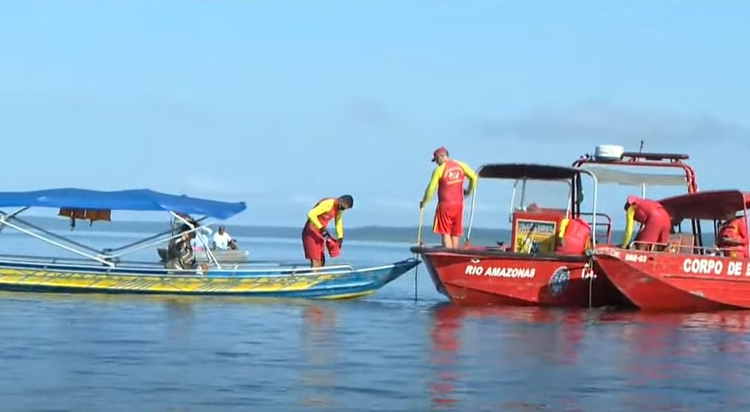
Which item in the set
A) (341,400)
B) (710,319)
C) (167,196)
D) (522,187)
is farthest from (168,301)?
(341,400)

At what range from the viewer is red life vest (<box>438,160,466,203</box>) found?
2020cm

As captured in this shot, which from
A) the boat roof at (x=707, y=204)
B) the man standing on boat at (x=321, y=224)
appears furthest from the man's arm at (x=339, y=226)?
the boat roof at (x=707, y=204)

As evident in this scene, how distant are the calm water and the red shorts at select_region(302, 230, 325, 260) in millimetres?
1758

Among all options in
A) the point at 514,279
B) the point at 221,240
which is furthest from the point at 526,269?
the point at 221,240

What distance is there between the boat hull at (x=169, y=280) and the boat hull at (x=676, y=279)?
3079mm

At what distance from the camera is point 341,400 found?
1080 cm

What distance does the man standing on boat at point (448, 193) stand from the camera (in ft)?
66.4

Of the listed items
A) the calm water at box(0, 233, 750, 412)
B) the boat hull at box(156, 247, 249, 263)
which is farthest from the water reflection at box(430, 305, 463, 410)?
the boat hull at box(156, 247, 249, 263)

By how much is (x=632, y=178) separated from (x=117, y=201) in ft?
27.0

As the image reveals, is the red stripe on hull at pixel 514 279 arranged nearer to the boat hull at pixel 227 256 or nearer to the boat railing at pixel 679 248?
the boat railing at pixel 679 248

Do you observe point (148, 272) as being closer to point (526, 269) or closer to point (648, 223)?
point (526, 269)

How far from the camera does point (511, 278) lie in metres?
19.9

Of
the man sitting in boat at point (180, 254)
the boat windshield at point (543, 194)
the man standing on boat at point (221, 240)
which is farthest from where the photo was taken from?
the man standing on boat at point (221, 240)

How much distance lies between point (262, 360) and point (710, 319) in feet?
27.1
